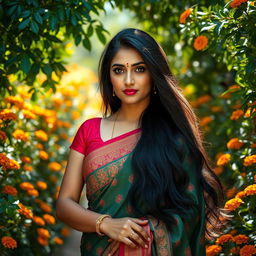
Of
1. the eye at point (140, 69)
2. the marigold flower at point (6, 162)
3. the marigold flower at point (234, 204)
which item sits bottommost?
the marigold flower at point (234, 204)

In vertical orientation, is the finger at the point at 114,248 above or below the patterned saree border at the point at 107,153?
below

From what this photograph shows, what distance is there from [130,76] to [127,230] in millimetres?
831

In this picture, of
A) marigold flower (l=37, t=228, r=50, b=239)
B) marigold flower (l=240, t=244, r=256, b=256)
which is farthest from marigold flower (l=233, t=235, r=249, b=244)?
marigold flower (l=37, t=228, r=50, b=239)

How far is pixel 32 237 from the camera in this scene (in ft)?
12.7

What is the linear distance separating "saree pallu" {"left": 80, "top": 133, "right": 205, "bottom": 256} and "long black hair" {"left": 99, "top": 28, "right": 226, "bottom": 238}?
0.04 meters

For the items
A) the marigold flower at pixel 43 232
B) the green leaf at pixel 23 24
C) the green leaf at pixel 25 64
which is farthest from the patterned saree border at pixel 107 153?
the marigold flower at pixel 43 232

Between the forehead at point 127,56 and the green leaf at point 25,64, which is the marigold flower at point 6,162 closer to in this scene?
the green leaf at point 25,64

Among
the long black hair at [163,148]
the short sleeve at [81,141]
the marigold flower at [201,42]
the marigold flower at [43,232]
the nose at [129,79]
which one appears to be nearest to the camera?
the long black hair at [163,148]

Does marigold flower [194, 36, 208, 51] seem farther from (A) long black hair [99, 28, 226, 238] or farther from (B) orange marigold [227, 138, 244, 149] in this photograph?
(B) orange marigold [227, 138, 244, 149]

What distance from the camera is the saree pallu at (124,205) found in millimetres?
2502

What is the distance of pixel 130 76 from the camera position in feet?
8.82

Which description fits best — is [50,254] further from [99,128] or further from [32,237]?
[99,128]

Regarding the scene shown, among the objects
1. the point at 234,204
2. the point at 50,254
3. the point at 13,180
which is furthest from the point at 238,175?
the point at 50,254

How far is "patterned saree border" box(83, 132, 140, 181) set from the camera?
2.68 meters
